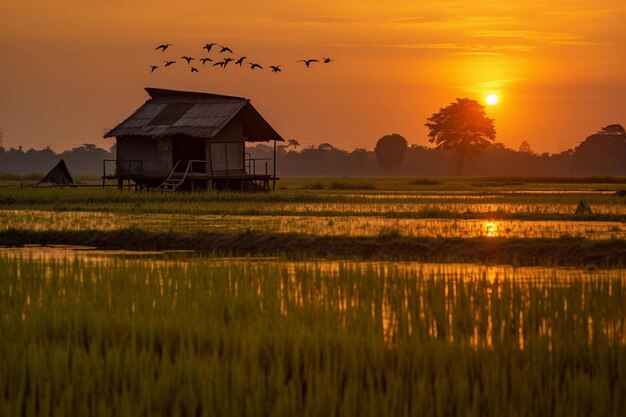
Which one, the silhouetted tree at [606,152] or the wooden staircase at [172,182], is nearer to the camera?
the wooden staircase at [172,182]

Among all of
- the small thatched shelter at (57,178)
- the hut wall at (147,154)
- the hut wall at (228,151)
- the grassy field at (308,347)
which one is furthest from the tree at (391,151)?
the grassy field at (308,347)

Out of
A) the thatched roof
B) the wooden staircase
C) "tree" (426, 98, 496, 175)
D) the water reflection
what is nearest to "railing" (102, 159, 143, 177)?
the thatched roof

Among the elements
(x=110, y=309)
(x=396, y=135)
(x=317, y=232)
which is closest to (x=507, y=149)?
(x=396, y=135)

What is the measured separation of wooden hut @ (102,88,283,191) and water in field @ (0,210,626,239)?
1281cm

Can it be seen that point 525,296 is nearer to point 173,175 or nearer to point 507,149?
point 173,175

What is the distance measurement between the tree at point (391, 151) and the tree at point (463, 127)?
2504cm

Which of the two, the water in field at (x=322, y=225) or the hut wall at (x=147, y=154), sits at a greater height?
the hut wall at (x=147, y=154)

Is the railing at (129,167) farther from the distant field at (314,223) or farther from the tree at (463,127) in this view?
the tree at (463,127)

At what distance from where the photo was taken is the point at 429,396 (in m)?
5.41

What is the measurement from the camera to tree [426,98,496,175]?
90000 millimetres

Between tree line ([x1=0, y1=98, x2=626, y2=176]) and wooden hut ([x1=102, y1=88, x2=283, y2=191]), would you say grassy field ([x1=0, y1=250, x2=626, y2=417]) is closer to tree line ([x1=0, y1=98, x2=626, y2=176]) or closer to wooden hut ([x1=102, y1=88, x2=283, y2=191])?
wooden hut ([x1=102, y1=88, x2=283, y2=191])

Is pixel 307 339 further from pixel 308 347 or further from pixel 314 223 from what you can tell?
pixel 314 223

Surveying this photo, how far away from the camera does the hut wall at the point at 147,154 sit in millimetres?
35688

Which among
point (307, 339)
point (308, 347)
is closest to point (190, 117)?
point (307, 339)
